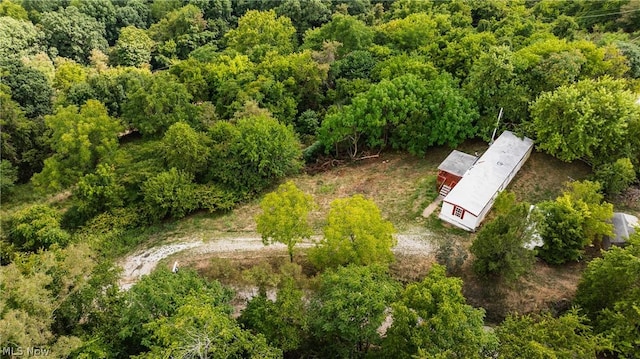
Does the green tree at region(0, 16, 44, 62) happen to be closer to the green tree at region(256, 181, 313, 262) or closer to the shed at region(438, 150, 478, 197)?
the green tree at region(256, 181, 313, 262)

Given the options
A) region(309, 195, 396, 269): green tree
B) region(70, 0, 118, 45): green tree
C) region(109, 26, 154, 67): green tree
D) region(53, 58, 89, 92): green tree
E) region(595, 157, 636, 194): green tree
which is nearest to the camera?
region(309, 195, 396, 269): green tree

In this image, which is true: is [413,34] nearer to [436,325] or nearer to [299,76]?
[299,76]

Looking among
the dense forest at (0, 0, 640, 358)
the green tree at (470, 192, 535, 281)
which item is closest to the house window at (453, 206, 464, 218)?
the dense forest at (0, 0, 640, 358)

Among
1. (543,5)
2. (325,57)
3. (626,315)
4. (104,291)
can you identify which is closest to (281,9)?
(325,57)

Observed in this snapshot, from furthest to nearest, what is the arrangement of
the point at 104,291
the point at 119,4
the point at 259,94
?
the point at 119,4 < the point at 259,94 < the point at 104,291

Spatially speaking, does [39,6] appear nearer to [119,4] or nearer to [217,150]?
[119,4]

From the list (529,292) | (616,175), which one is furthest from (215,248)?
(616,175)
